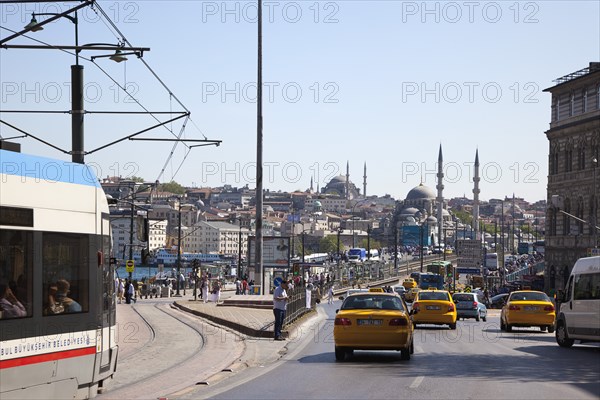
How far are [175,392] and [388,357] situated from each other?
7980 millimetres

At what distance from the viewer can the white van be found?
25781 millimetres

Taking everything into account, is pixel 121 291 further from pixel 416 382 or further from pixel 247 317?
pixel 416 382

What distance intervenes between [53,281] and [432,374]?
8090 mm

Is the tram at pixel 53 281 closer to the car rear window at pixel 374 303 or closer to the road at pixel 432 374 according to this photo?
the road at pixel 432 374

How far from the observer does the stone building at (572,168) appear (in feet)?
272

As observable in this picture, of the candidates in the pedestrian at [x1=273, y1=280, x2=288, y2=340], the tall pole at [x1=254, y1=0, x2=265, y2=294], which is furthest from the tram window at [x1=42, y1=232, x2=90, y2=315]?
the tall pole at [x1=254, y1=0, x2=265, y2=294]

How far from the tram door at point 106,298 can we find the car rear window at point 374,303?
880 cm


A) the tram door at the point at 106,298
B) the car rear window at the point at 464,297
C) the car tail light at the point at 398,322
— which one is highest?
the tram door at the point at 106,298

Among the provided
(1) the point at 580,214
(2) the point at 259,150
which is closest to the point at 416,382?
(2) the point at 259,150

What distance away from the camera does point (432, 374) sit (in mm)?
19266

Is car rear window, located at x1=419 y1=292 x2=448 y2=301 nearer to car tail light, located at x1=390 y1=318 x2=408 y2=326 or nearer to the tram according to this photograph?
car tail light, located at x1=390 y1=318 x2=408 y2=326

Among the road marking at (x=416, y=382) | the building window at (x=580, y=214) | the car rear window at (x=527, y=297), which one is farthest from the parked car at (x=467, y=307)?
the building window at (x=580, y=214)

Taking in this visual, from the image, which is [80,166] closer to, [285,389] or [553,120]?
[285,389]

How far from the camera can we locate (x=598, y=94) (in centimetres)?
8325
